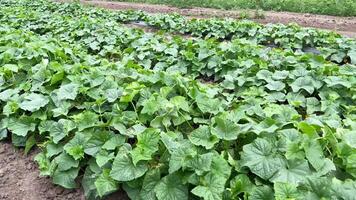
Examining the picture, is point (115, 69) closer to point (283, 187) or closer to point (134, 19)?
point (283, 187)

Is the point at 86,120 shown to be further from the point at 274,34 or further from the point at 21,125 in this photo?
the point at 274,34

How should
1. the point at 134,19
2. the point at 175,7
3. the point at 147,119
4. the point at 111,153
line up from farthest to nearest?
the point at 175,7, the point at 134,19, the point at 147,119, the point at 111,153

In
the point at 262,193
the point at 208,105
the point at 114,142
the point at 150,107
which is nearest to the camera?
the point at 262,193

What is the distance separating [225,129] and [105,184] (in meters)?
1.03

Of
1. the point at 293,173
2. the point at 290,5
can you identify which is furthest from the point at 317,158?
the point at 290,5

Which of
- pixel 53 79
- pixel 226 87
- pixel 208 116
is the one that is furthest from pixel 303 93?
pixel 53 79

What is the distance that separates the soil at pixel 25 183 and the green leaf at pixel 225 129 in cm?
91

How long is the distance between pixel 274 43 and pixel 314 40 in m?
0.78

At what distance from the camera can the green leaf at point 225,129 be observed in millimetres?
3014

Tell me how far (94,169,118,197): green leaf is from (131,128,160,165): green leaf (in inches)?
10.5

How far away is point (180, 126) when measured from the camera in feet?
11.6

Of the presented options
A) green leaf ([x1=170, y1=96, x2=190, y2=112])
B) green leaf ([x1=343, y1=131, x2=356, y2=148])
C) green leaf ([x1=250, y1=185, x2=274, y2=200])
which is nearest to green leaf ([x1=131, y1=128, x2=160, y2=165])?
green leaf ([x1=170, y1=96, x2=190, y2=112])

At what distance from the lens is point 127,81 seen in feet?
14.8

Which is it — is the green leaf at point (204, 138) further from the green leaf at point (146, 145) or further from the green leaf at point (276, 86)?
the green leaf at point (276, 86)
